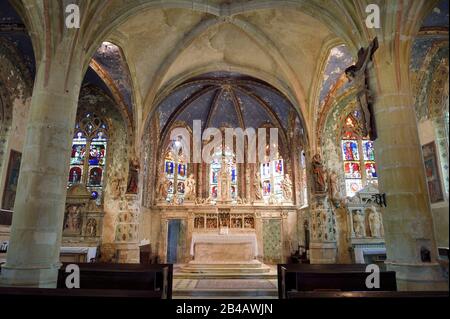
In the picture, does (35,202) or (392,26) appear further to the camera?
(392,26)

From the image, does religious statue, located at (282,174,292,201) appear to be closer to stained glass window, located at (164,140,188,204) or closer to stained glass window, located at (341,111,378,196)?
stained glass window, located at (341,111,378,196)

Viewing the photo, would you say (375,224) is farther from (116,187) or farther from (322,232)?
(116,187)

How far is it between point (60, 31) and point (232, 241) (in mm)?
8973

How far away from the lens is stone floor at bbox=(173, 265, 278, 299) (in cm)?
779

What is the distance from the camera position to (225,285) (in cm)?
907

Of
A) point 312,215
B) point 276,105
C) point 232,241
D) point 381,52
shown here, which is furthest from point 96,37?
point 276,105

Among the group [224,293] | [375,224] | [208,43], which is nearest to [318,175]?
[375,224]

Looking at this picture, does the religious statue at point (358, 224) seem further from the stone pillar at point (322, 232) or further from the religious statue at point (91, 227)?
the religious statue at point (91, 227)

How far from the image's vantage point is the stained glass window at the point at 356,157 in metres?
13.4

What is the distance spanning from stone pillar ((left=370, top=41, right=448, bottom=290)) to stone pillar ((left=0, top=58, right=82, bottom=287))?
580 centimetres

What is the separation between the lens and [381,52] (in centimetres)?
590

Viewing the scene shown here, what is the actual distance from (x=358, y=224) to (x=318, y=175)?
2516 mm

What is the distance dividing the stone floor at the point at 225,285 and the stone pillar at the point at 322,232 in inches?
89.9

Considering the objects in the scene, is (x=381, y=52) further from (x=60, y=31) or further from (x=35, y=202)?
(x=35, y=202)
